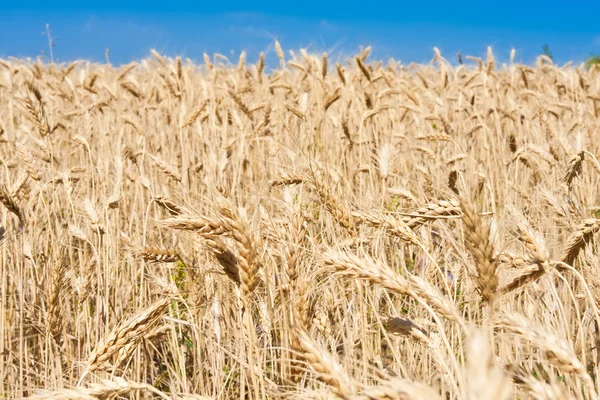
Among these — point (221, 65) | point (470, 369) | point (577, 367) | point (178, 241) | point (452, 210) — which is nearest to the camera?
point (470, 369)

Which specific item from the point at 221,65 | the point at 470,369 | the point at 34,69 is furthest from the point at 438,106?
the point at 221,65

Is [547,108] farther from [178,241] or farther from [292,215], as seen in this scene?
[292,215]

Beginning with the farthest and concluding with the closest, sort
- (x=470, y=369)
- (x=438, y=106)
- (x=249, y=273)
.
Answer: (x=438, y=106)
(x=249, y=273)
(x=470, y=369)

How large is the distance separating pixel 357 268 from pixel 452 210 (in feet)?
1.16

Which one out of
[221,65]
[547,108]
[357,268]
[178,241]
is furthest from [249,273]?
[221,65]

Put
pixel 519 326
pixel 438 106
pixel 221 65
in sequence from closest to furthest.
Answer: pixel 519 326 < pixel 438 106 < pixel 221 65

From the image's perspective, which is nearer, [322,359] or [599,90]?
[322,359]

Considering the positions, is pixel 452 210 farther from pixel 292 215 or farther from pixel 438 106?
pixel 438 106

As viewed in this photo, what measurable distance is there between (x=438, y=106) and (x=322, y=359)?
125 inches

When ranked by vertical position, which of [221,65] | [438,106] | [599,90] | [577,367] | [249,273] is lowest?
[577,367]

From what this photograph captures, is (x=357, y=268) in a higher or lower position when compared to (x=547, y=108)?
lower

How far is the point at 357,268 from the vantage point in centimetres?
119

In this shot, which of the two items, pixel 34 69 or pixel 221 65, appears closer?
pixel 34 69

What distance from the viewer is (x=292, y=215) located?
153cm
